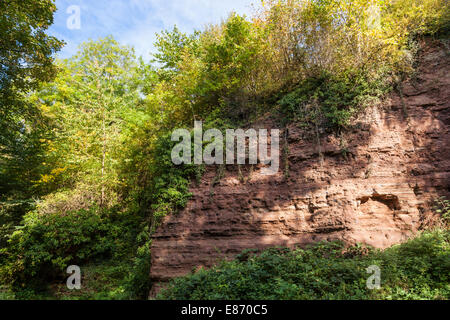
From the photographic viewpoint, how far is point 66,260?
865 centimetres

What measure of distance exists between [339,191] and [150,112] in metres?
9.88

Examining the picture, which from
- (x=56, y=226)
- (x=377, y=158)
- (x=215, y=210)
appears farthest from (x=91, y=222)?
(x=377, y=158)

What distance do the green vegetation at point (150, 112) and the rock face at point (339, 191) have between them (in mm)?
615

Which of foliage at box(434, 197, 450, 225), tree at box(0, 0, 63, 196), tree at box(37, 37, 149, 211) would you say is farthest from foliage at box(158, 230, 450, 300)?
tree at box(0, 0, 63, 196)

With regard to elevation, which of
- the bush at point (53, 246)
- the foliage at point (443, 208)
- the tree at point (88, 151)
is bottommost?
the bush at point (53, 246)

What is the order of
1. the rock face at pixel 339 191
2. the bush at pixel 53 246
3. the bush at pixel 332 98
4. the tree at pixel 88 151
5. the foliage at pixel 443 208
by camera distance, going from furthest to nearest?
the tree at pixel 88 151 < the bush at pixel 53 246 < the bush at pixel 332 98 < the rock face at pixel 339 191 < the foliage at pixel 443 208

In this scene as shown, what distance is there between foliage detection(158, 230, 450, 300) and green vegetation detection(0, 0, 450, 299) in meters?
0.12

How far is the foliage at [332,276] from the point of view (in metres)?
4.15

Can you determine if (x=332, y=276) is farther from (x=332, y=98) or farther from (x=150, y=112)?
(x=150, y=112)

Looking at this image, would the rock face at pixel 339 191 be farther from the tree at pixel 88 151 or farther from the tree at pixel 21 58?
the tree at pixel 21 58

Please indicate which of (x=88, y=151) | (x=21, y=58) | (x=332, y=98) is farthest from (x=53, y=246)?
(x=332, y=98)

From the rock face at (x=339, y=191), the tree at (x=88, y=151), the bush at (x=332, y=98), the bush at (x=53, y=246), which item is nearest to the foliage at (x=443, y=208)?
the rock face at (x=339, y=191)

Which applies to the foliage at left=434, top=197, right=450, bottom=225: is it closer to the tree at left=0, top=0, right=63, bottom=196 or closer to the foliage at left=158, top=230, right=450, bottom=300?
the foliage at left=158, top=230, right=450, bottom=300

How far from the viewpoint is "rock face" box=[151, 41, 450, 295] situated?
20.1 ft
